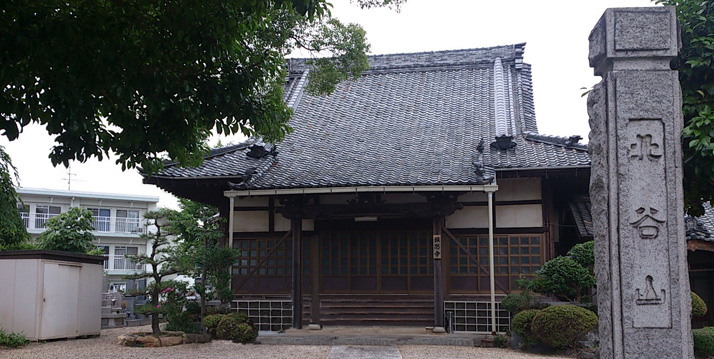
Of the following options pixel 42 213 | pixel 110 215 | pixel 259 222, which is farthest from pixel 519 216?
pixel 110 215

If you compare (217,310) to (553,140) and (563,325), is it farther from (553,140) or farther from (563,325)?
(553,140)

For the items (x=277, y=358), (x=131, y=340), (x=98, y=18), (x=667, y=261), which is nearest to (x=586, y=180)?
(x=277, y=358)

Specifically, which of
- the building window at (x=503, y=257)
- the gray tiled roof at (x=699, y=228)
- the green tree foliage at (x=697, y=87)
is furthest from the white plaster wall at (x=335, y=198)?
the green tree foliage at (x=697, y=87)

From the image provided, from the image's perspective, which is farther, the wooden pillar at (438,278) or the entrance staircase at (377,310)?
the entrance staircase at (377,310)

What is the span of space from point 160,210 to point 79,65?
7.97 m

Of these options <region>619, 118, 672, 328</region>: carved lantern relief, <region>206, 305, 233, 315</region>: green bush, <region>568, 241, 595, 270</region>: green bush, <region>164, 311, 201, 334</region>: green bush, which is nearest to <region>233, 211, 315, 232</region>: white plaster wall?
<region>206, 305, 233, 315</region>: green bush

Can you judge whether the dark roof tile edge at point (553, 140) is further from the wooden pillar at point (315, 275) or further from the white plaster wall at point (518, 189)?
the wooden pillar at point (315, 275)

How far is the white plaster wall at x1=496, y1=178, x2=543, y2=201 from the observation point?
15.5 m

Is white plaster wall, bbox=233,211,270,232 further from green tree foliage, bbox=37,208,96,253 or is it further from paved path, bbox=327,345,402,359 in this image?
green tree foliage, bbox=37,208,96,253

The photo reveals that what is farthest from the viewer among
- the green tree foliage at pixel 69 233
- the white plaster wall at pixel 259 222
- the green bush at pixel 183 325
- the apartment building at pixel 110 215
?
the apartment building at pixel 110 215

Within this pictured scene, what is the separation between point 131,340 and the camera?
13.5 m

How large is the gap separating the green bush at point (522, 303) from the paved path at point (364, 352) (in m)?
2.49

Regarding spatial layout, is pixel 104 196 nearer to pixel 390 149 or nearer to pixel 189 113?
pixel 390 149

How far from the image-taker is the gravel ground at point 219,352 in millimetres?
12016
